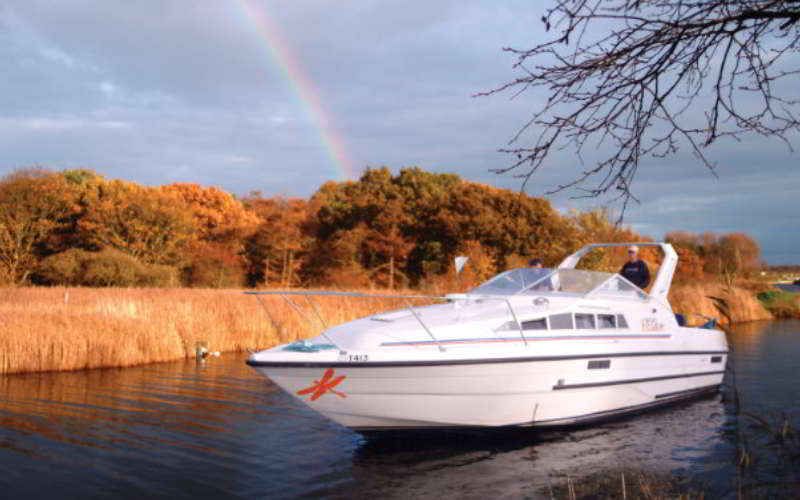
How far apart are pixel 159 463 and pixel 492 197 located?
109 ft

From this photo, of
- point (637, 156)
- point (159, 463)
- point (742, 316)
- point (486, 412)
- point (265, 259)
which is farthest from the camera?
point (265, 259)

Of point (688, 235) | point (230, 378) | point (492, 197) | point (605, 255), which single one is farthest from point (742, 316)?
point (688, 235)

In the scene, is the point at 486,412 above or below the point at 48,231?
below

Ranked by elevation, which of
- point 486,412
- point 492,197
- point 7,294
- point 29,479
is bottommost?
point 29,479

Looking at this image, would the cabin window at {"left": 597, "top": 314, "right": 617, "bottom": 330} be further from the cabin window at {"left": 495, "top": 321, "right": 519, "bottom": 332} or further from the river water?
the cabin window at {"left": 495, "top": 321, "right": 519, "bottom": 332}

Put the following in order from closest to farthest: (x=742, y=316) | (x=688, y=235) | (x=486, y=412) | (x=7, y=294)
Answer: (x=486, y=412), (x=7, y=294), (x=742, y=316), (x=688, y=235)

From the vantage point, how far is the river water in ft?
25.6

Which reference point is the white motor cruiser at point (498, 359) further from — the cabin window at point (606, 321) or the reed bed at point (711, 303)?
the reed bed at point (711, 303)

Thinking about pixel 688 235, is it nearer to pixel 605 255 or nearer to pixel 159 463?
pixel 605 255

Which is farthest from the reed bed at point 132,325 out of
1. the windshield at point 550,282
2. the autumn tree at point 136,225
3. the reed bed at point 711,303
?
the autumn tree at point 136,225

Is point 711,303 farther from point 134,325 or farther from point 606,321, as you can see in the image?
point 134,325

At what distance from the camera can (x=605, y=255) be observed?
1400 inches

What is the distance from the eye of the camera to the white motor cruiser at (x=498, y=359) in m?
8.70

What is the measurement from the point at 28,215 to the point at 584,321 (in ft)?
115
